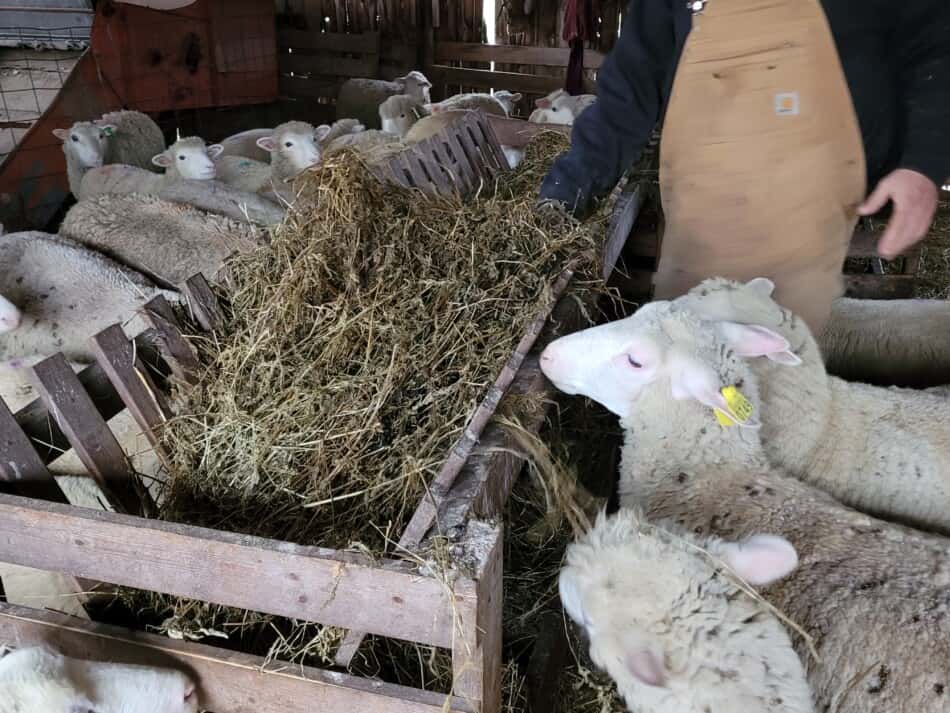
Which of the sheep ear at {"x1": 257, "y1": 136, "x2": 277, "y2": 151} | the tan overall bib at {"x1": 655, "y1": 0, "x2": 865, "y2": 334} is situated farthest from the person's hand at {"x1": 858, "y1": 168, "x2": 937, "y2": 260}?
the sheep ear at {"x1": 257, "y1": 136, "x2": 277, "y2": 151}

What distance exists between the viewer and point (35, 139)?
7055mm

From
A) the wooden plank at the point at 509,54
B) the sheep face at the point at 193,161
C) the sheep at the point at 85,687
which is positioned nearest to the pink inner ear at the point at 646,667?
the sheep at the point at 85,687

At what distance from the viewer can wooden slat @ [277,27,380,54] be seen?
1118 centimetres

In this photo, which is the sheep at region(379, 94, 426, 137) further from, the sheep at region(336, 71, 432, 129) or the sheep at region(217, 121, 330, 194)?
the sheep at region(336, 71, 432, 129)

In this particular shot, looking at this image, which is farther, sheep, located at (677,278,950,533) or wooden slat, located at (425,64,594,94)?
wooden slat, located at (425,64,594,94)

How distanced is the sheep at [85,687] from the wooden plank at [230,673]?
2.0 inches

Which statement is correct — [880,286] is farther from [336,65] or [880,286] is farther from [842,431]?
[336,65]

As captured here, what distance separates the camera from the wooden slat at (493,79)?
423 inches

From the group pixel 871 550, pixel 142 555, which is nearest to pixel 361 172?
pixel 142 555

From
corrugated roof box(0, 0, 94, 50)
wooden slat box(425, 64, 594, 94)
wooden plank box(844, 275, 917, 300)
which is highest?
corrugated roof box(0, 0, 94, 50)

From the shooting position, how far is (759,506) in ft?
7.14

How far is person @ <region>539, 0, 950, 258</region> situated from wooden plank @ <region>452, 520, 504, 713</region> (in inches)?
78.0

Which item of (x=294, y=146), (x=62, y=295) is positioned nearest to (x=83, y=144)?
(x=294, y=146)

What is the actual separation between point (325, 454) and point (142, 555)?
1.91 ft
